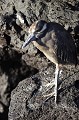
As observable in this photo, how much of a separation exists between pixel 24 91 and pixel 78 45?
2.15 ft

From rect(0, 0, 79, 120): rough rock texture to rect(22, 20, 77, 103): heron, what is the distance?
16cm

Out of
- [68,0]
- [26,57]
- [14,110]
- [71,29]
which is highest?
[68,0]

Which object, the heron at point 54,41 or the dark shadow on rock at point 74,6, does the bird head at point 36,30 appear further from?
the dark shadow on rock at point 74,6

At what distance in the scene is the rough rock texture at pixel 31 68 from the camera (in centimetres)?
328

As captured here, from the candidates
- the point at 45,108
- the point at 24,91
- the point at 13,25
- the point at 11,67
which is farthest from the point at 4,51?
the point at 45,108

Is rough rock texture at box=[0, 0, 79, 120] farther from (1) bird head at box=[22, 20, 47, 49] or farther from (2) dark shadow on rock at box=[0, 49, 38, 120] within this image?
(1) bird head at box=[22, 20, 47, 49]

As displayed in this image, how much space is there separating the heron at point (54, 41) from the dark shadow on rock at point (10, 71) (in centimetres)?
95

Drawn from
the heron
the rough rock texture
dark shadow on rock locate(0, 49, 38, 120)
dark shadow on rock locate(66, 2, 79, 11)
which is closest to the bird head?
the heron

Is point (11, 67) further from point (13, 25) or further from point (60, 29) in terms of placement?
point (60, 29)

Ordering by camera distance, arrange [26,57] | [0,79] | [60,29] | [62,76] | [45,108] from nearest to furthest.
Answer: [60,29] < [45,108] < [62,76] < [26,57] < [0,79]

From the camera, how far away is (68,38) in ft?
10.3

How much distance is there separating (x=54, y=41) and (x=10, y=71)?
127 centimetres

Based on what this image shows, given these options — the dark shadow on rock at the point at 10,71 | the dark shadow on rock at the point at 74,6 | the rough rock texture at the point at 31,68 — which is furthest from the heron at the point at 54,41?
the dark shadow on rock at the point at 10,71

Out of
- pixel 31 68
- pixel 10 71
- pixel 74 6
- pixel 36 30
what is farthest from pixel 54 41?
pixel 10 71
